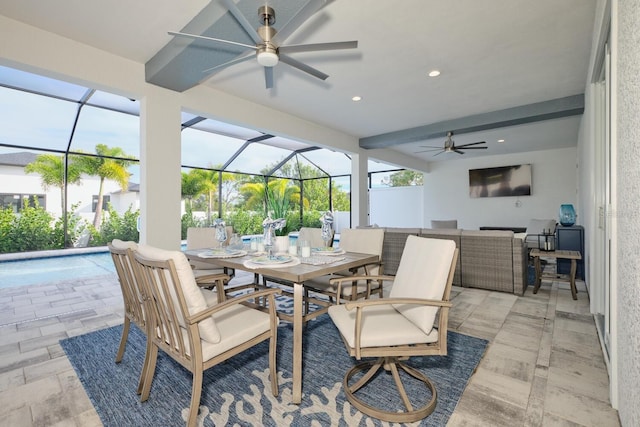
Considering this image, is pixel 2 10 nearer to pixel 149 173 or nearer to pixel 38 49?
pixel 38 49

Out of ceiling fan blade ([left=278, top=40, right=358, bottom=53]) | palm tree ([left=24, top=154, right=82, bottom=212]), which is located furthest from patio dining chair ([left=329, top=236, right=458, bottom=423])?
palm tree ([left=24, top=154, right=82, bottom=212])

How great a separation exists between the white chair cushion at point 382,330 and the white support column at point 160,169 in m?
2.46

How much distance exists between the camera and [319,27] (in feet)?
8.25

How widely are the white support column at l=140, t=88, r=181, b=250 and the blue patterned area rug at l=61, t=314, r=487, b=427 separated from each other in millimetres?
1243

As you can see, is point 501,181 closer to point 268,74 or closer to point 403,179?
point 403,179

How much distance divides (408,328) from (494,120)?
437cm

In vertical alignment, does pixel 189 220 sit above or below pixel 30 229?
above

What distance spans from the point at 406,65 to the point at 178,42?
228 centimetres

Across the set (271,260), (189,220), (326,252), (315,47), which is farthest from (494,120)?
(189,220)

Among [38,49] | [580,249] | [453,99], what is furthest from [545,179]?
[38,49]

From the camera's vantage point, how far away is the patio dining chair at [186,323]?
131 cm

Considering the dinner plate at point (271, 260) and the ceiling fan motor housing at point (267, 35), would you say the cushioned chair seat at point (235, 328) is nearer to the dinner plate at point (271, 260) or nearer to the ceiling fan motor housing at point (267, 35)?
the dinner plate at point (271, 260)

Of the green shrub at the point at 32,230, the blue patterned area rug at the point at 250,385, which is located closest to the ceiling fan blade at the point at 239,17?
the blue patterned area rug at the point at 250,385

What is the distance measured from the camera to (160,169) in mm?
3334
